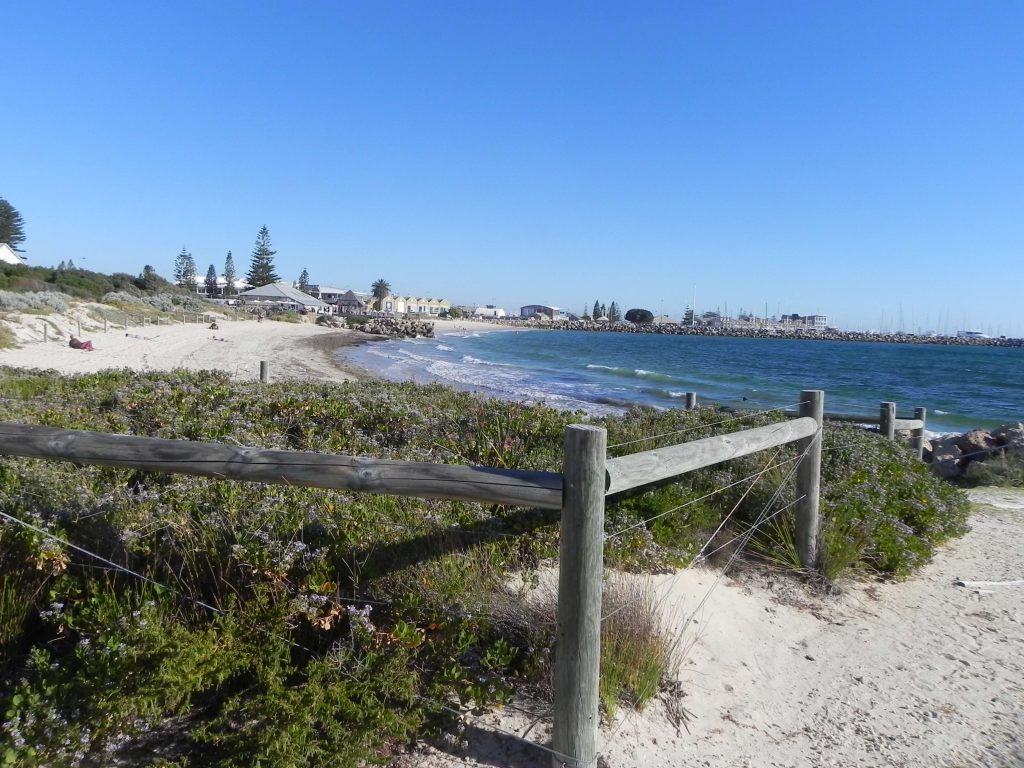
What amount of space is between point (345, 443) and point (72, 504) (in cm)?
233

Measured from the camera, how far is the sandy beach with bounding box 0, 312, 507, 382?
2147 cm

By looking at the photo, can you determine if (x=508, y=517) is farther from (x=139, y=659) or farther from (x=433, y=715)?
(x=139, y=659)

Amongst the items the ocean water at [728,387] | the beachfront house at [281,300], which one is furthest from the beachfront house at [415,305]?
Answer: the ocean water at [728,387]

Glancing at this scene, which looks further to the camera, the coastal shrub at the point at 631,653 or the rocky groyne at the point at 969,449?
the rocky groyne at the point at 969,449

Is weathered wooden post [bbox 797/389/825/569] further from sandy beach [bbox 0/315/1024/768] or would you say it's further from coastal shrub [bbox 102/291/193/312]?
coastal shrub [bbox 102/291/193/312]

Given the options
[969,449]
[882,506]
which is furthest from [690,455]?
[969,449]

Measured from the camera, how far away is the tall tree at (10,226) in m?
85.5

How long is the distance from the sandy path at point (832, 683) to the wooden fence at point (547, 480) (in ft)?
1.31

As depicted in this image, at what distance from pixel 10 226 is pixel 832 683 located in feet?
349

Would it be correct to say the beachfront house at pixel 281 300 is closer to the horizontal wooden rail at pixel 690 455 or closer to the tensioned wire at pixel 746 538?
the tensioned wire at pixel 746 538

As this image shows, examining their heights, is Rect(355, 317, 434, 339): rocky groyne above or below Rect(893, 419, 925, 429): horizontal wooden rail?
above

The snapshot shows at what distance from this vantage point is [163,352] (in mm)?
27875

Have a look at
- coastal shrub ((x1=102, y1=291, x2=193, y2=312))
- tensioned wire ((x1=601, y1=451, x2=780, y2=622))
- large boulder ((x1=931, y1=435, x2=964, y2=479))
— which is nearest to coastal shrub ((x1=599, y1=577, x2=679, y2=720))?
tensioned wire ((x1=601, y1=451, x2=780, y2=622))

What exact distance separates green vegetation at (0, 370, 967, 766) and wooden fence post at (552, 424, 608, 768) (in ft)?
1.26
